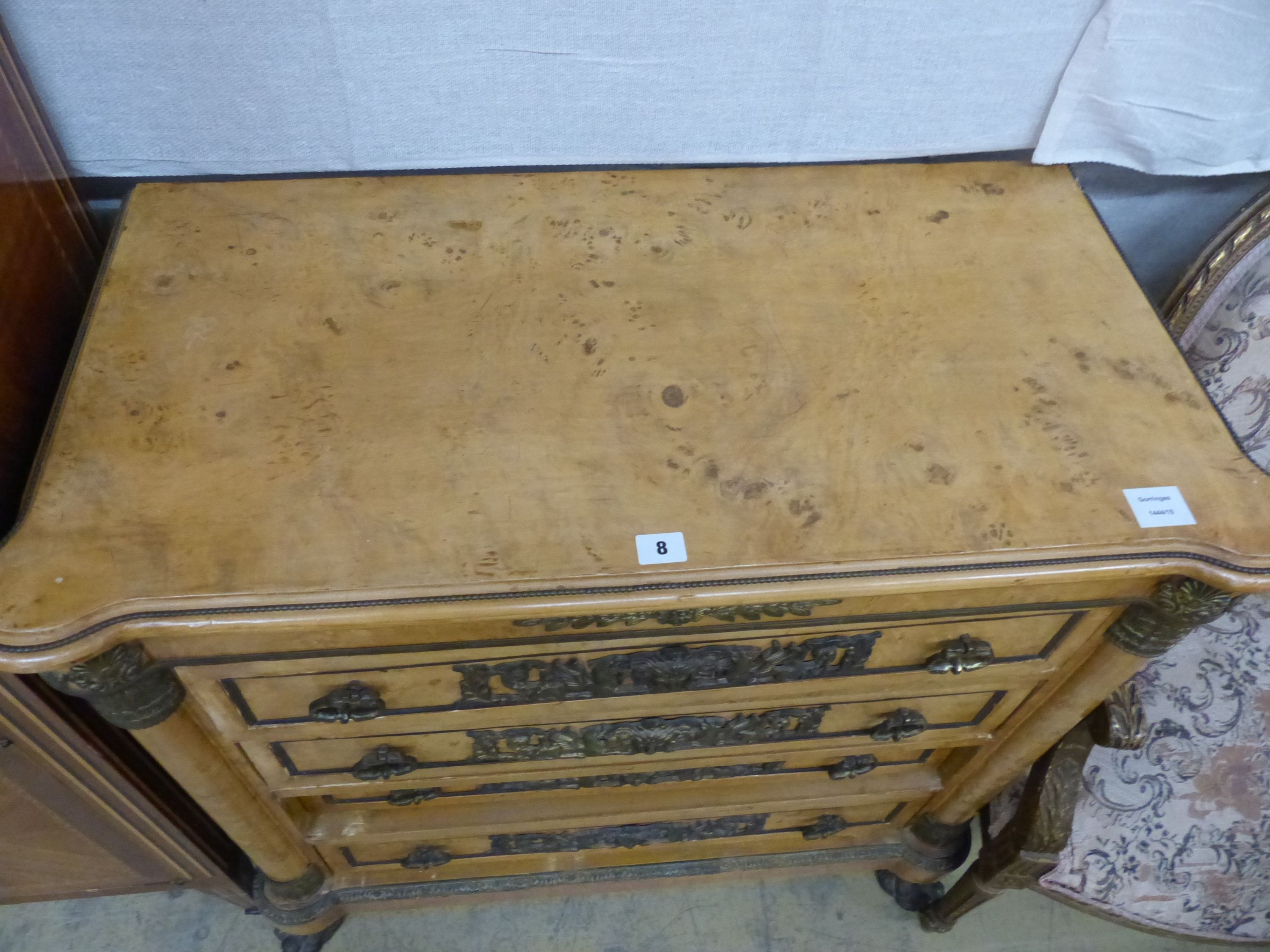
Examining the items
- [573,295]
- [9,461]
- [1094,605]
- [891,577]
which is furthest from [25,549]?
[1094,605]

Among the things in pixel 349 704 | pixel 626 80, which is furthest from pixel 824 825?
pixel 626 80

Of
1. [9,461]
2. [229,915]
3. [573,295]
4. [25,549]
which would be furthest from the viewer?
[229,915]

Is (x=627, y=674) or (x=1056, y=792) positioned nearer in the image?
(x=627, y=674)

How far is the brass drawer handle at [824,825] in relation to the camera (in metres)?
1.31

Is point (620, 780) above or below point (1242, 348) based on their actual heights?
below

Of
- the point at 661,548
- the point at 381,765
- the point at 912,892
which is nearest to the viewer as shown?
the point at 661,548

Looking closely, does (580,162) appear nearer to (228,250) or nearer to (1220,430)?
(228,250)

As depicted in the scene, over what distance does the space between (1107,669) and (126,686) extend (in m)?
0.98

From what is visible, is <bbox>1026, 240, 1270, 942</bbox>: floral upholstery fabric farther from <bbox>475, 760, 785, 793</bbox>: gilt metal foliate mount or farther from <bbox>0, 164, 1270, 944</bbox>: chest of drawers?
<bbox>475, 760, 785, 793</bbox>: gilt metal foliate mount

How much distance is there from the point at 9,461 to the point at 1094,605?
1.07m

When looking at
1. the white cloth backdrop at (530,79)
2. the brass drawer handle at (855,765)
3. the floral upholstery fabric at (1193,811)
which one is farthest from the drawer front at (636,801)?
the white cloth backdrop at (530,79)

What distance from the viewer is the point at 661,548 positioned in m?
0.72

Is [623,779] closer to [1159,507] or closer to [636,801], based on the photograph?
[636,801]

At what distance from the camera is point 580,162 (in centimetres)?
107
